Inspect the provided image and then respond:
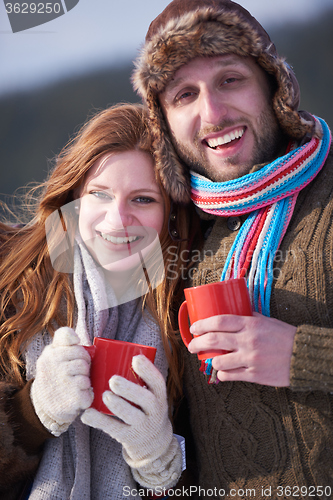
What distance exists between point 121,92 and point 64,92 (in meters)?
0.45

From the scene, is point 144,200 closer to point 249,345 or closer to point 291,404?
point 249,345

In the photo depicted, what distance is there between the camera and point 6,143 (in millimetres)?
2969

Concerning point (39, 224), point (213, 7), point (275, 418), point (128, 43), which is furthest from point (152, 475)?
point (128, 43)

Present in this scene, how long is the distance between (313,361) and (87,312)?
31.6 inches

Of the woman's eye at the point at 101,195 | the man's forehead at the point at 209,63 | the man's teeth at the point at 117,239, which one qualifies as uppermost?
the man's forehead at the point at 209,63

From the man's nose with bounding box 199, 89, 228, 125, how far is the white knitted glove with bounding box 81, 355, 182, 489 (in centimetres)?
87

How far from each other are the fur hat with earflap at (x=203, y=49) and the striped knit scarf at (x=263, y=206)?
0.53 feet

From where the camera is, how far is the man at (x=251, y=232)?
1.09 meters

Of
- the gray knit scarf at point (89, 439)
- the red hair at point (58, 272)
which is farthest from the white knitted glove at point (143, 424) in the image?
the red hair at point (58, 272)
